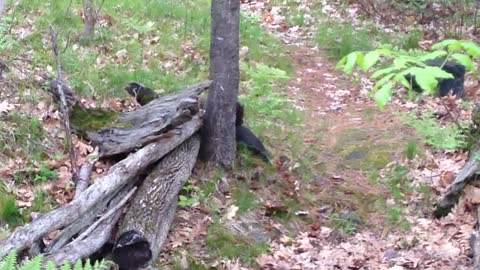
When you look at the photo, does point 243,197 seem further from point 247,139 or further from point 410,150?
point 410,150

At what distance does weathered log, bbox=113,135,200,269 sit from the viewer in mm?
5262

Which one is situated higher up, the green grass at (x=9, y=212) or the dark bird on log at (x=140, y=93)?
the dark bird on log at (x=140, y=93)

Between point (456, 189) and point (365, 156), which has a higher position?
point (456, 189)

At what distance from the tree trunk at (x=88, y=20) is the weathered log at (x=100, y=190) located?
328 cm

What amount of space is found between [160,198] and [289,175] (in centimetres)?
190

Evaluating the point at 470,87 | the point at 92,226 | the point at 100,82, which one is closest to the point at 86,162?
the point at 92,226

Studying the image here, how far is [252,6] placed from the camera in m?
13.6

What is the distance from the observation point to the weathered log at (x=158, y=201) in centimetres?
526

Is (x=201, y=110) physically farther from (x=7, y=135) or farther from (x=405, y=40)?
(x=405, y=40)

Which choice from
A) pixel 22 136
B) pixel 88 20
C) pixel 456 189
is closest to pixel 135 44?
pixel 88 20

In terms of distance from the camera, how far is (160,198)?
5738 millimetres

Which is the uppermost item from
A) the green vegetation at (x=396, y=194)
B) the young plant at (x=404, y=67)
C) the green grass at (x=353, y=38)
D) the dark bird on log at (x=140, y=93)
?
the young plant at (x=404, y=67)

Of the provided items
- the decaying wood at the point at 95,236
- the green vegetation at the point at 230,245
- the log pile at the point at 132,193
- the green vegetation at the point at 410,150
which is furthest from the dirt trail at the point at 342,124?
the decaying wood at the point at 95,236

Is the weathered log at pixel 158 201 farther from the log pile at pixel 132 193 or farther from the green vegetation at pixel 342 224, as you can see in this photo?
the green vegetation at pixel 342 224
